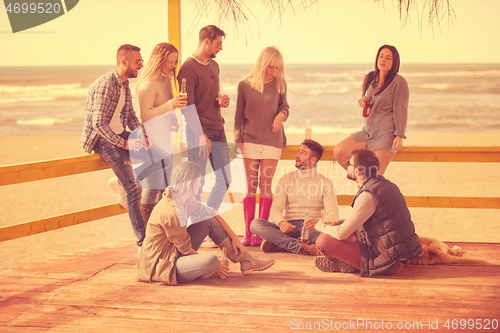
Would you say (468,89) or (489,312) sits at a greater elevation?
(468,89)

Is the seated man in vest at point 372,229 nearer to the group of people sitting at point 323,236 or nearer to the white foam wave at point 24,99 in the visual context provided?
the group of people sitting at point 323,236

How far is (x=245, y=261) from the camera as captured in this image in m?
3.13

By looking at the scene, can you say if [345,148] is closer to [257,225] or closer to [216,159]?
[257,225]

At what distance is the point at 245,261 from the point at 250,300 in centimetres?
47

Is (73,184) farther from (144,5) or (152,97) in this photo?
(144,5)

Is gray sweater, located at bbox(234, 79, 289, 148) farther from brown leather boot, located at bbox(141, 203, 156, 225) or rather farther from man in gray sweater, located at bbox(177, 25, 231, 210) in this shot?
brown leather boot, located at bbox(141, 203, 156, 225)

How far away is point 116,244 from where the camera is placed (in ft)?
13.0

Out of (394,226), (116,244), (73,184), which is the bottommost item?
(73,184)

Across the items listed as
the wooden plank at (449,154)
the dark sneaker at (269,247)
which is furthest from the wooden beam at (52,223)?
the wooden plank at (449,154)

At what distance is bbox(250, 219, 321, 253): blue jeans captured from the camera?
3.62 meters

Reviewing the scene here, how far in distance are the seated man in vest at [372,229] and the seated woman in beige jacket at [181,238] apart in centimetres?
59

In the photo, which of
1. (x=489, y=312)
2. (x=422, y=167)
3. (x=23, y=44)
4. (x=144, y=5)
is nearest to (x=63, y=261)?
(x=489, y=312)

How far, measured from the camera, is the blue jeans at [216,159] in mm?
3644

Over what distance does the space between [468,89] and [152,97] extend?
33.6 metres
